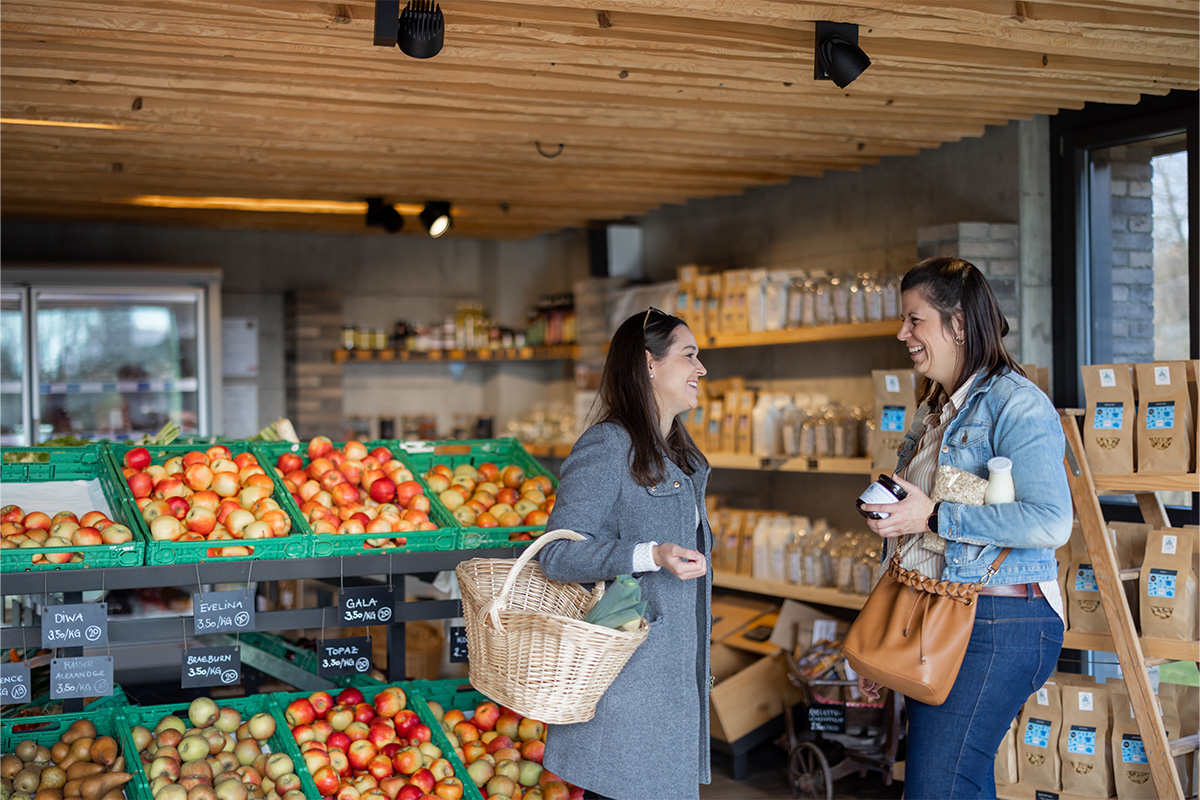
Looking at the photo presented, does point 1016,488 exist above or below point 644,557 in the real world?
above

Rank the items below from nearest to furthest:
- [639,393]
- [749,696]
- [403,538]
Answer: [639,393], [403,538], [749,696]

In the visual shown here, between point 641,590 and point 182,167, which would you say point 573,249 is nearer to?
point 182,167

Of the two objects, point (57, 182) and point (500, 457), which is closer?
point (500, 457)

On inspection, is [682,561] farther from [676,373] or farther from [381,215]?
[381,215]

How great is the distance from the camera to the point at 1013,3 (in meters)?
2.79

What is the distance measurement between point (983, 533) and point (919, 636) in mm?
258

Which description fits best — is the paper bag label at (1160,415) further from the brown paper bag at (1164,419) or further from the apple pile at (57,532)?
the apple pile at (57,532)

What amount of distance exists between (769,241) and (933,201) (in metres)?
1.07

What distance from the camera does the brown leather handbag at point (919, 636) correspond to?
2.23 metres

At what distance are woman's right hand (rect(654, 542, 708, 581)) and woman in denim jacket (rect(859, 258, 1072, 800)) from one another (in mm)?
423

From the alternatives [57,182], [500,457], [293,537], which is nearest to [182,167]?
[57,182]

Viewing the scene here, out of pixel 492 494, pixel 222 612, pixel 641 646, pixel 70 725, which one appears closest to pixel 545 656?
pixel 641 646

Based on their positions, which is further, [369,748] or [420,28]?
[369,748]

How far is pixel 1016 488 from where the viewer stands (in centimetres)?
223
